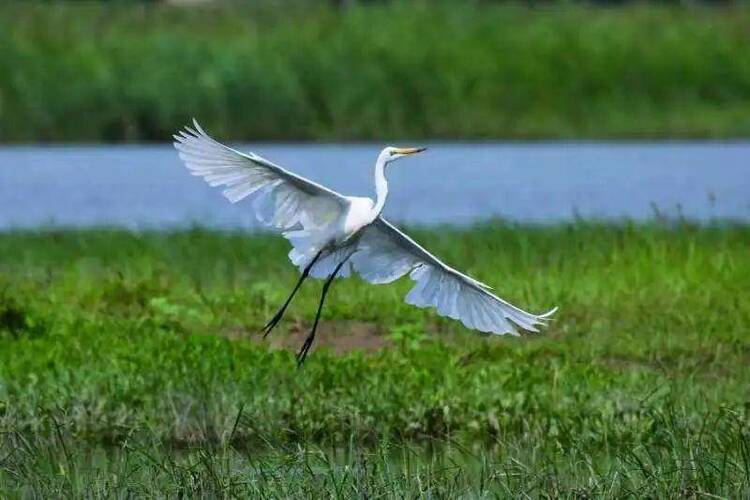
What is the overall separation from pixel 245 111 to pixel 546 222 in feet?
24.3

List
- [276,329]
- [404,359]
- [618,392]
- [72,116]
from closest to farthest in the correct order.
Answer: [618,392] → [404,359] → [276,329] → [72,116]

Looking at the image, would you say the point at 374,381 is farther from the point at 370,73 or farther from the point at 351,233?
the point at 370,73

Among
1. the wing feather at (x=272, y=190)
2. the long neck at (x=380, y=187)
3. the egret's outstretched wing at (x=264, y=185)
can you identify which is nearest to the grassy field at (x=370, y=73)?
the wing feather at (x=272, y=190)

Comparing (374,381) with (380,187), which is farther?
(374,381)

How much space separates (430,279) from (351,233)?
16.5 inches

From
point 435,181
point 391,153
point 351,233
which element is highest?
point 391,153

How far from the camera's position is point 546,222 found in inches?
648

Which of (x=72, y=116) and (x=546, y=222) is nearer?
(x=546, y=222)

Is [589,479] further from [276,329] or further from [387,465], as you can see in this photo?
[276,329]

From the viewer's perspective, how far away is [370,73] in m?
23.8

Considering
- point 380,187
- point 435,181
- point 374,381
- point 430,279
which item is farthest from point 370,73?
point 380,187

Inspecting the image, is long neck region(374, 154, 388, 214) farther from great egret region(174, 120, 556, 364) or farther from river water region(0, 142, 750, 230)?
river water region(0, 142, 750, 230)

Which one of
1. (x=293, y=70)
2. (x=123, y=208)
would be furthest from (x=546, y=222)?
(x=293, y=70)

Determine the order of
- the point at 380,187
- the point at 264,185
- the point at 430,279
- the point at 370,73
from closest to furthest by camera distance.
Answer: the point at 380,187, the point at 264,185, the point at 430,279, the point at 370,73
